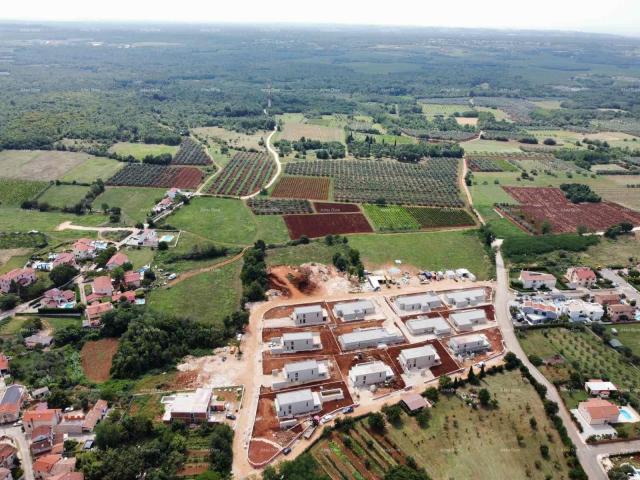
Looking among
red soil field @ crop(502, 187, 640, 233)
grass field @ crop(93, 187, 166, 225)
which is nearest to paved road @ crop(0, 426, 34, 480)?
grass field @ crop(93, 187, 166, 225)

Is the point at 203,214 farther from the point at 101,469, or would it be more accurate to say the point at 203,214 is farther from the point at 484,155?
the point at 484,155

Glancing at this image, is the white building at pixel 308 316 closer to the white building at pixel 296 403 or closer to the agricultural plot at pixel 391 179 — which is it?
the white building at pixel 296 403

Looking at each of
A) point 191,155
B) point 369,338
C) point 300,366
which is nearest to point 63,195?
point 191,155

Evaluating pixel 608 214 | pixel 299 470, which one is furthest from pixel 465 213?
pixel 299 470

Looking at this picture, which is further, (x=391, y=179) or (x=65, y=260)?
(x=391, y=179)

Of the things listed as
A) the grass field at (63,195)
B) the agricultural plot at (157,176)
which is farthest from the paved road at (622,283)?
the grass field at (63,195)

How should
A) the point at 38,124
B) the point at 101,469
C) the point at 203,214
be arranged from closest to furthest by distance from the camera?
the point at 101,469 < the point at 203,214 < the point at 38,124

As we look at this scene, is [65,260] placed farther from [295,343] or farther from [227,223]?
[295,343]
